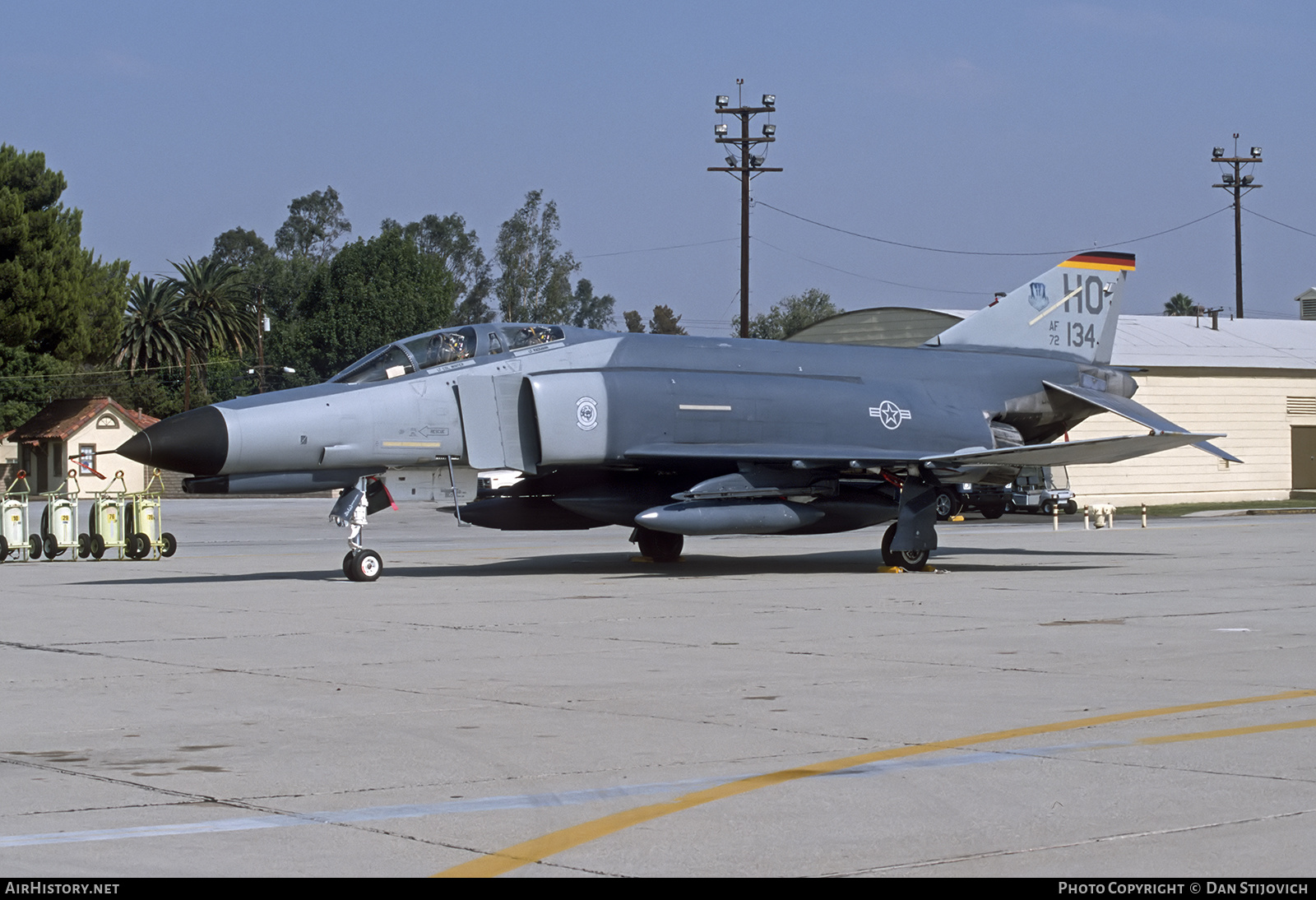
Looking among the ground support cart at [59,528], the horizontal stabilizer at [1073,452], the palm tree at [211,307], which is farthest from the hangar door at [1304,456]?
the palm tree at [211,307]

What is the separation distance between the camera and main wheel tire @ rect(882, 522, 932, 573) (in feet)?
60.3

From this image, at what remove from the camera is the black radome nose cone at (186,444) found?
585 inches

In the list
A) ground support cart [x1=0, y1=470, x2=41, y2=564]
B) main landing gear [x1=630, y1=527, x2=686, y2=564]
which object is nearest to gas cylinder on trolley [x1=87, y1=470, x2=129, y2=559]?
ground support cart [x1=0, y1=470, x2=41, y2=564]

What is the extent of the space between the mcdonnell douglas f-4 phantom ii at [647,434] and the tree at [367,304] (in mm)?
59585

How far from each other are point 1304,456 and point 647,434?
36941 mm

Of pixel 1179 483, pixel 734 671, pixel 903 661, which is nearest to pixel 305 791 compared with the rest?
pixel 734 671

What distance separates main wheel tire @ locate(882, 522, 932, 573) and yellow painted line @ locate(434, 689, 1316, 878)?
Answer: 10.0m

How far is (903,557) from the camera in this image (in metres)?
18.4

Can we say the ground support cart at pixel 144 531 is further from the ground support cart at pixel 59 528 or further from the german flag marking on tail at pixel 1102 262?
the german flag marking on tail at pixel 1102 262

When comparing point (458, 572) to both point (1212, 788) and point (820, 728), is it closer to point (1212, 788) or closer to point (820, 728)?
point (820, 728)

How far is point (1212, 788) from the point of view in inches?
227

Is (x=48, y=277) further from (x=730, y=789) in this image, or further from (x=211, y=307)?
(x=730, y=789)
